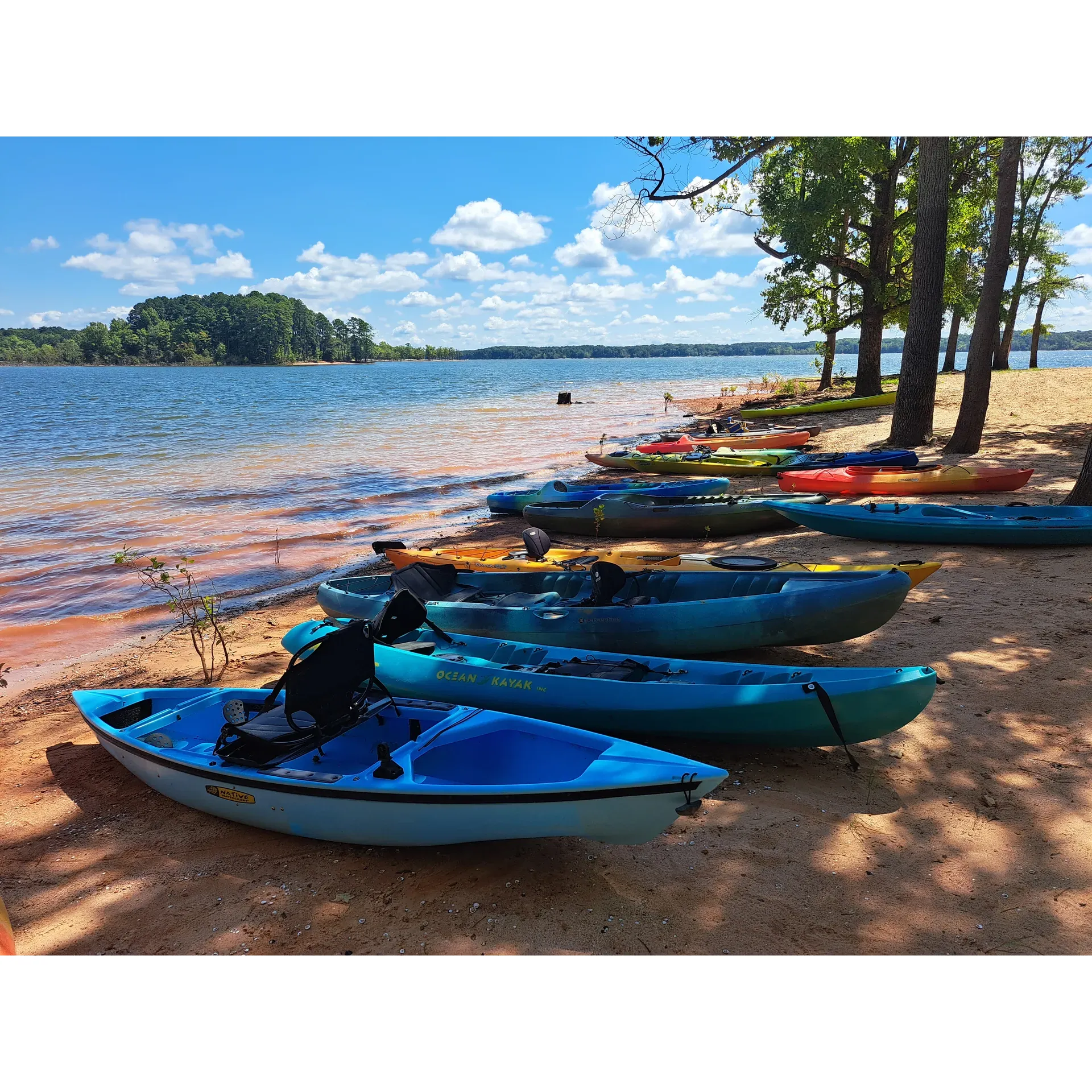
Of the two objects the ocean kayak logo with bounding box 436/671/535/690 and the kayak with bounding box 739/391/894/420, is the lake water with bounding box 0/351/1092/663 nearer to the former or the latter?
the ocean kayak logo with bounding box 436/671/535/690

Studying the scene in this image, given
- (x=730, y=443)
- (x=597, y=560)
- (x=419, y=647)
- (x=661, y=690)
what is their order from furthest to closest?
(x=730, y=443), (x=597, y=560), (x=419, y=647), (x=661, y=690)

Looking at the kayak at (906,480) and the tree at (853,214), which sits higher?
the tree at (853,214)

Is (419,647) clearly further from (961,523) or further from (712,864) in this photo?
(961,523)

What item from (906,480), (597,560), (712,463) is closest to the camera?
(597,560)

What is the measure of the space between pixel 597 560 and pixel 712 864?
3.11 meters

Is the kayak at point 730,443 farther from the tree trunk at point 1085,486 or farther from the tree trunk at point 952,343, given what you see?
the tree trunk at point 952,343

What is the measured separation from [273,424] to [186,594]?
26.4m

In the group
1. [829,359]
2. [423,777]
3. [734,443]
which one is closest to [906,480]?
[734,443]

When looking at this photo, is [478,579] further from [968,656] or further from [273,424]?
[273,424]

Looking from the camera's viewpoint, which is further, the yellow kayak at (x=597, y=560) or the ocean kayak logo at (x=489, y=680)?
the yellow kayak at (x=597, y=560)

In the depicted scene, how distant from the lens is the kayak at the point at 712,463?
1422 cm

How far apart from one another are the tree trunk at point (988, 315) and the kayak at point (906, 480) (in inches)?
91.7

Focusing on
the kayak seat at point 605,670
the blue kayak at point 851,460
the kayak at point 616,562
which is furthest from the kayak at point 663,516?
the kayak seat at point 605,670

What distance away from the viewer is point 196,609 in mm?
8773
